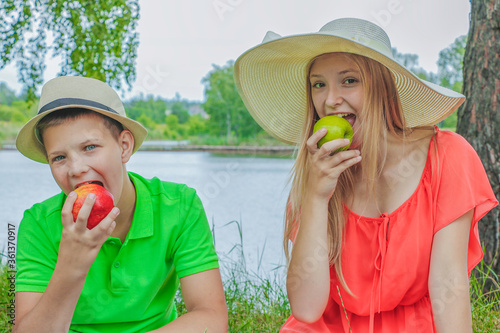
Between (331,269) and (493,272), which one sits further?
(493,272)

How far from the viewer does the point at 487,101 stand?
3035 millimetres

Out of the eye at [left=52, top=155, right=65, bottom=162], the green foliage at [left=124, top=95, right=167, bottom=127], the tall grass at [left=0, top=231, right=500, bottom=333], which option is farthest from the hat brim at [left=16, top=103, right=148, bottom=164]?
the green foliage at [left=124, top=95, right=167, bottom=127]

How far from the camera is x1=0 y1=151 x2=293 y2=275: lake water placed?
460 centimetres

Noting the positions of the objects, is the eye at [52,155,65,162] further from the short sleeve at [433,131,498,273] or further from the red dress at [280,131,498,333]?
the short sleeve at [433,131,498,273]

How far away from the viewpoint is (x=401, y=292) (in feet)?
6.30

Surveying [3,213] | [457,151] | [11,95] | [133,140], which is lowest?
[3,213]

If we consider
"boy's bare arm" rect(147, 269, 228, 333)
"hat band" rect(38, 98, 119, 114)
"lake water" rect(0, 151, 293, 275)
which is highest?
"hat band" rect(38, 98, 119, 114)

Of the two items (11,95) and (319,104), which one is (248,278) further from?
(11,95)

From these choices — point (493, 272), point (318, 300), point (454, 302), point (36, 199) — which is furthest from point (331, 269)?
point (36, 199)

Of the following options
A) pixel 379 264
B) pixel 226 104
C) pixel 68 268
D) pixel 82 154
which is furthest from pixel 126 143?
pixel 226 104

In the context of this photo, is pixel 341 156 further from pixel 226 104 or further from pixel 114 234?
pixel 226 104

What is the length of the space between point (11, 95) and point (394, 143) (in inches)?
482

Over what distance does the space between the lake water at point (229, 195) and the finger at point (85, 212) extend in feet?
2.89

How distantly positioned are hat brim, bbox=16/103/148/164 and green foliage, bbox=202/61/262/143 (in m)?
11.5
